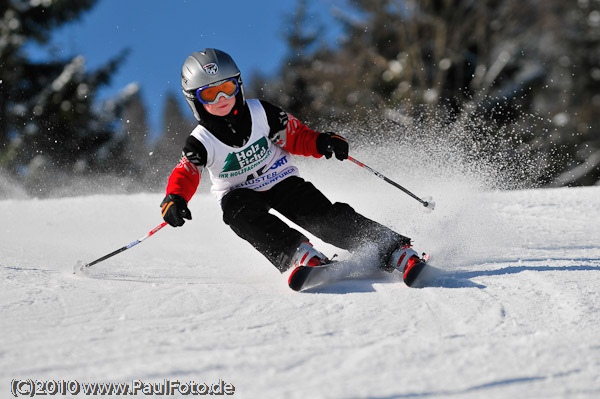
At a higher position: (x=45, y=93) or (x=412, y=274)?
(x=412, y=274)

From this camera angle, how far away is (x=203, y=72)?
3.45m

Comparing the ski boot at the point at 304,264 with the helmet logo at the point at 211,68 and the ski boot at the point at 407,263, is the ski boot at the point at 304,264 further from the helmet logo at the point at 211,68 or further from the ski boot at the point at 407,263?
the helmet logo at the point at 211,68

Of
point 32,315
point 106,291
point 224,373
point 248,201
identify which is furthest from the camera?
point 248,201

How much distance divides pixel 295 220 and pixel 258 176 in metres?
0.36

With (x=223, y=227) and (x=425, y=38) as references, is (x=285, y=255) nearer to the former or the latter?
(x=223, y=227)

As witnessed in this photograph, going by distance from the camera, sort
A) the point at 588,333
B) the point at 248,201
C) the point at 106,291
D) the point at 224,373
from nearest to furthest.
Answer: the point at 224,373 < the point at 588,333 < the point at 106,291 < the point at 248,201

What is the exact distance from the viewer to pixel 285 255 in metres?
3.16

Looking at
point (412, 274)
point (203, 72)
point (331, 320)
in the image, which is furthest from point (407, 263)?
point (203, 72)

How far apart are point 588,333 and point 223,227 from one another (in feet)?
13.0

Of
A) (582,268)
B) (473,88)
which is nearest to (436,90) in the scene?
(473,88)

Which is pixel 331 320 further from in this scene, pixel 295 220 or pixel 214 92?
pixel 214 92

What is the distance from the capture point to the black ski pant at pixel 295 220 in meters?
3.18

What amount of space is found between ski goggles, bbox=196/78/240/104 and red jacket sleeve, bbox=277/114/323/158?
48cm

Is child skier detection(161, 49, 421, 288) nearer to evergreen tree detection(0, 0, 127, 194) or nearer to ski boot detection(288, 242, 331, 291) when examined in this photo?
ski boot detection(288, 242, 331, 291)
